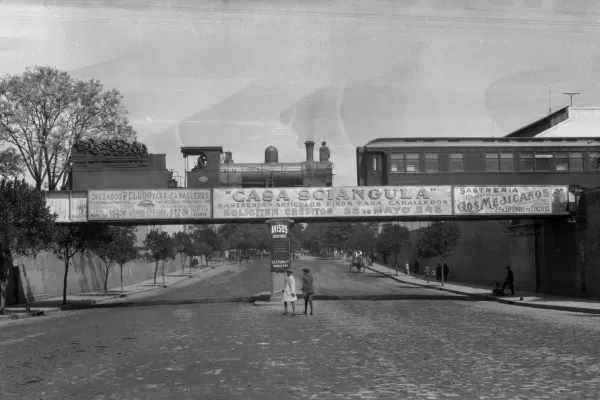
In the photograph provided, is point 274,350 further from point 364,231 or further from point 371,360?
point 364,231

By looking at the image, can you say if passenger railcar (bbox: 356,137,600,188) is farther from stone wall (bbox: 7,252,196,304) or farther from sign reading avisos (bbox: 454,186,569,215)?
stone wall (bbox: 7,252,196,304)

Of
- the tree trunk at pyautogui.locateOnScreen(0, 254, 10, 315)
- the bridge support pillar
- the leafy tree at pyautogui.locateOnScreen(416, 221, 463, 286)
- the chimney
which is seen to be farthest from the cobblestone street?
the leafy tree at pyautogui.locateOnScreen(416, 221, 463, 286)

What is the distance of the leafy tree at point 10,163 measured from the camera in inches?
1829

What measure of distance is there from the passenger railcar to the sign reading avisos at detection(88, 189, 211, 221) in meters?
8.75

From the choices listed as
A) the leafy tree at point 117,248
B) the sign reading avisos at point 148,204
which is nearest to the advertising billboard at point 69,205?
the sign reading avisos at point 148,204

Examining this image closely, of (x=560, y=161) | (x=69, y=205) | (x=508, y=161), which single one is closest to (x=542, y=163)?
(x=560, y=161)

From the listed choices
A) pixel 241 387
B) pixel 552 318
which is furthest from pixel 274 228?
pixel 241 387

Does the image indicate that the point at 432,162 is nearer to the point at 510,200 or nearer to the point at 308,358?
the point at 510,200

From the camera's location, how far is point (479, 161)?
3347cm

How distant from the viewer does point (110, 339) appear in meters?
17.5

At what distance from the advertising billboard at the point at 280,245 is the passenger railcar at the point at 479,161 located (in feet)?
17.9

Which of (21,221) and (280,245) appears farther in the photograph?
(280,245)

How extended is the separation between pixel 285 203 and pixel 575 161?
1519 cm

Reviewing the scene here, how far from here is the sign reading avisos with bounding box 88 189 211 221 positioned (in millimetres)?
31094
